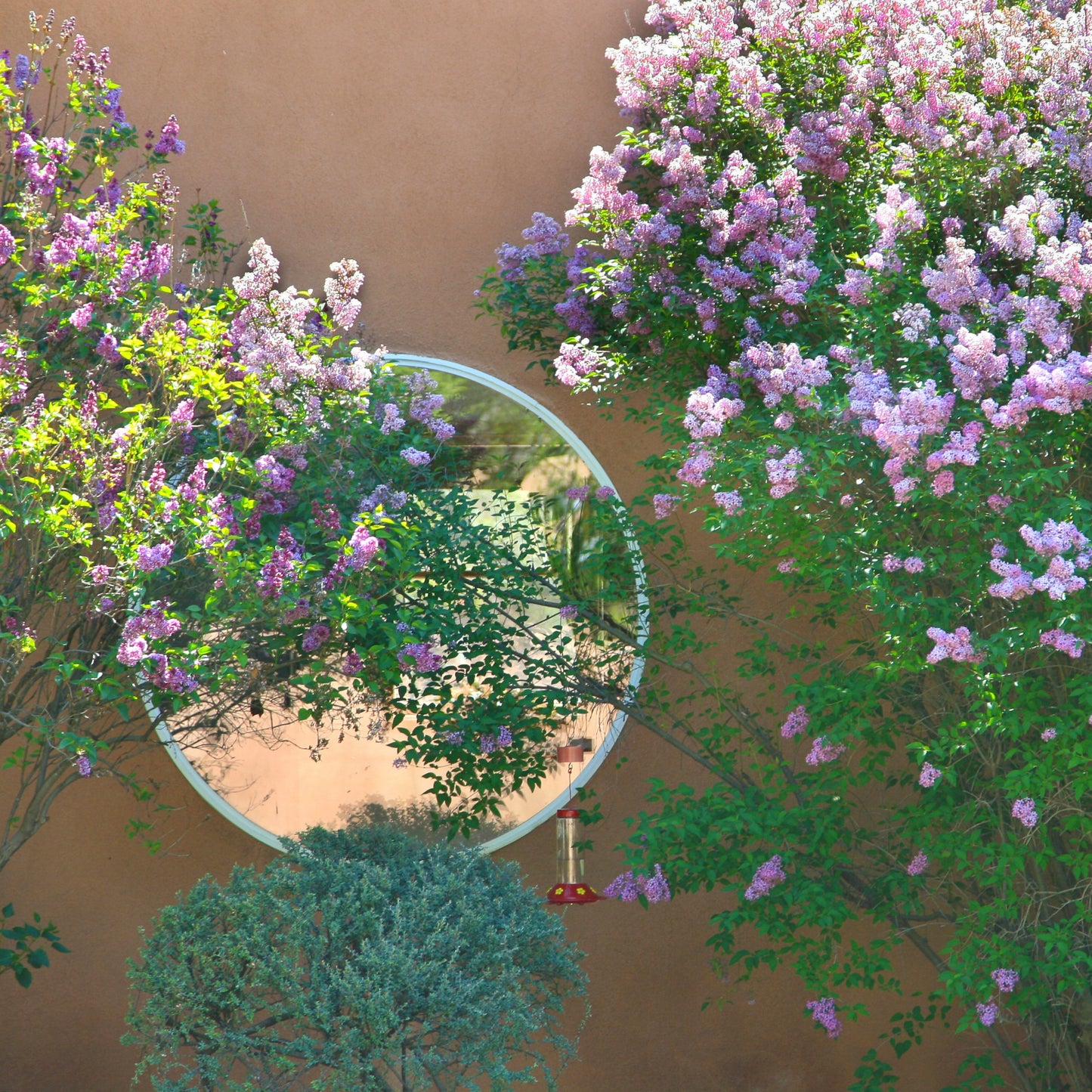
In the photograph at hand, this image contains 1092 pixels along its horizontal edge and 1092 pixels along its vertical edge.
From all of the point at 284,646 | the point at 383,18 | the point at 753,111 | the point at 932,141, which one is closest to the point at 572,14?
the point at 383,18

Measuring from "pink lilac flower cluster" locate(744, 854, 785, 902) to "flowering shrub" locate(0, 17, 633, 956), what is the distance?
0.87 meters

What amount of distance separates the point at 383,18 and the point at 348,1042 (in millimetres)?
3886

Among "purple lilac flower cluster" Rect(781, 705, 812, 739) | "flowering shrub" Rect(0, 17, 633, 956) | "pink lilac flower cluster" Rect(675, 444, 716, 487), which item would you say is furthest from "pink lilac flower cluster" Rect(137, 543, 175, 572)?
"purple lilac flower cluster" Rect(781, 705, 812, 739)

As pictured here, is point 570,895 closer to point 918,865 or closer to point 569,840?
point 569,840

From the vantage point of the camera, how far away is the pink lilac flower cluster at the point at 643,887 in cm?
382

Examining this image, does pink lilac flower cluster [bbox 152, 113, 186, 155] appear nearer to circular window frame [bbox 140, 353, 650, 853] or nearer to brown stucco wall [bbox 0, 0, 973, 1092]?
brown stucco wall [bbox 0, 0, 973, 1092]

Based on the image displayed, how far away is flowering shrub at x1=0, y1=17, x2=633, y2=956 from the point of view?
3426 mm

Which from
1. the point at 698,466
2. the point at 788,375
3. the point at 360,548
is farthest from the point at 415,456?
the point at 788,375

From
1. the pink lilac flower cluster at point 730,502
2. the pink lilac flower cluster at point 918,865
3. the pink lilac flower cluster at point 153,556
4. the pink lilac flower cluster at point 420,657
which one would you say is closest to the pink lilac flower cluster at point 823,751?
the pink lilac flower cluster at point 918,865

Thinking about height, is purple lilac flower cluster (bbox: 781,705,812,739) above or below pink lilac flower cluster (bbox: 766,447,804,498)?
below

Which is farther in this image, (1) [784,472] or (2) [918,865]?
(2) [918,865]

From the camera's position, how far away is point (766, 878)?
375 cm

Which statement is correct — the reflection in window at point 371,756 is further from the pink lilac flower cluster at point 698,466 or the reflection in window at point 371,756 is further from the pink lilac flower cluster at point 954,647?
the pink lilac flower cluster at point 954,647

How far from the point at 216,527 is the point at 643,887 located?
1.83 metres
